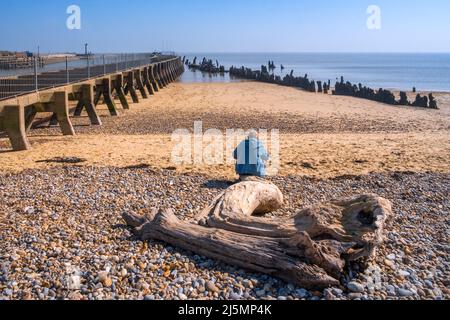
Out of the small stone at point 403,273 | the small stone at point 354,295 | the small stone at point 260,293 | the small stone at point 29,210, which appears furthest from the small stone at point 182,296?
the small stone at point 29,210

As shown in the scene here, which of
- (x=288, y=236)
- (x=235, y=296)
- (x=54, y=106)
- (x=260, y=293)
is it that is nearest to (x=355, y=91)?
(x=54, y=106)

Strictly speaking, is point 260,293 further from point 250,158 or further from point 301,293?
point 250,158

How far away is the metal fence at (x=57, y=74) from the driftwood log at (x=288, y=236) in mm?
7252

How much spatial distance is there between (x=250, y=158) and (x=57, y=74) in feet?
31.9

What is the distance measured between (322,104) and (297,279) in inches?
809

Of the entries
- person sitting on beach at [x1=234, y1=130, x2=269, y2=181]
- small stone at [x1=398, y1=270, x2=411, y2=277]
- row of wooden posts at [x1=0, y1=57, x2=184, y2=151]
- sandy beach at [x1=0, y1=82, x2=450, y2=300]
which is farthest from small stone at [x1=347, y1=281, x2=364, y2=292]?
row of wooden posts at [x1=0, y1=57, x2=184, y2=151]

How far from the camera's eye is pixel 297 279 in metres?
4.81

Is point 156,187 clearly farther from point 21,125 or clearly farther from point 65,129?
point 65,129

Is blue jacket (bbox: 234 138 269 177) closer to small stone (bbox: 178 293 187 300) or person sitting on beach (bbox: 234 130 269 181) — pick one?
person sitting on beach (bbox: 234 130 269 181)

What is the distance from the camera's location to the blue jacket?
28.6 feet

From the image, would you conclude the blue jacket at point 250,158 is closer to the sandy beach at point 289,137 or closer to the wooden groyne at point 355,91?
the sandy beach at point 289,137

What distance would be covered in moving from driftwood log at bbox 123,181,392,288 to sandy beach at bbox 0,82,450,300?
0.44 ft

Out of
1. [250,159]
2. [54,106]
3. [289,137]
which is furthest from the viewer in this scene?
[289,137]

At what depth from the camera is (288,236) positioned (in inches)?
211
